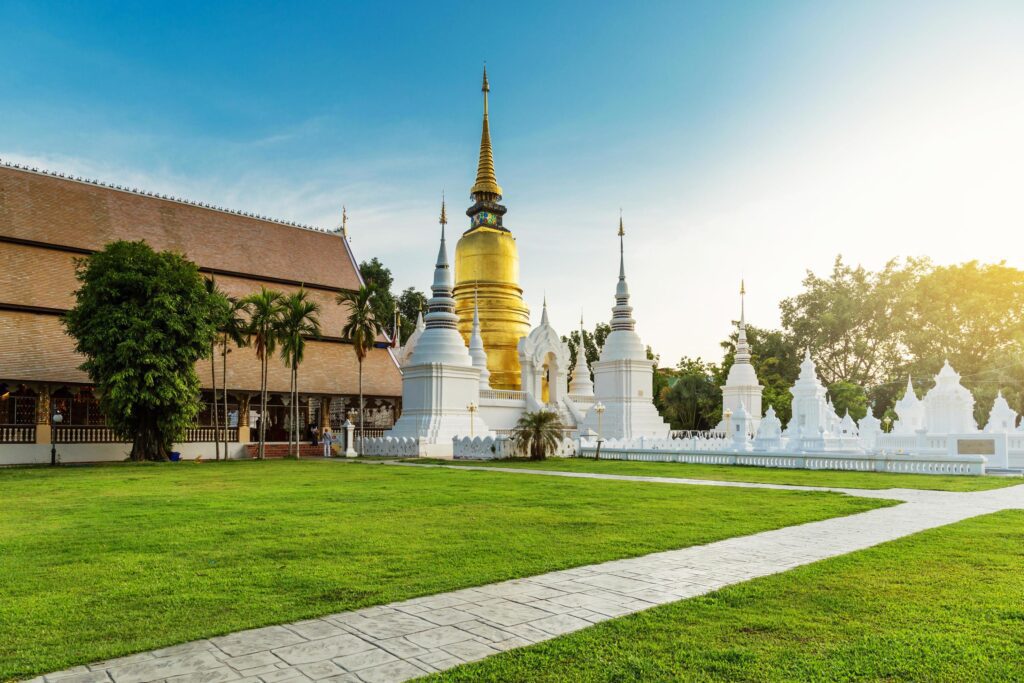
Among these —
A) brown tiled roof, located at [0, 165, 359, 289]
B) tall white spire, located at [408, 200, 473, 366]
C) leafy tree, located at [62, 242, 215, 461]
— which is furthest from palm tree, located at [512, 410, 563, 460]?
brown tiled roof, located at [0, 165, 359, 289]

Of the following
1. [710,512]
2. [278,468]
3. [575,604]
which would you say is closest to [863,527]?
[710,512]

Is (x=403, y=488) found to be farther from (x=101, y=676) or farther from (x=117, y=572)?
(x=101, y=676)

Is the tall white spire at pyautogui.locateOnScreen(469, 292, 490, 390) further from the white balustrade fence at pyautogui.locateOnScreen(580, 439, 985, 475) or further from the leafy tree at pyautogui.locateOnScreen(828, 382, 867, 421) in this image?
the leafy tree at pyautogui.locateOnScreen(828, 382, 867, 421)

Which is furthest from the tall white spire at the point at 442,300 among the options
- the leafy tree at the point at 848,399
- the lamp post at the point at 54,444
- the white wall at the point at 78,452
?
the leafy tree at the point at 848,399

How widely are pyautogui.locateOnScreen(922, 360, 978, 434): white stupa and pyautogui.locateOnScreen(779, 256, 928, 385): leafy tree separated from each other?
2000 cm

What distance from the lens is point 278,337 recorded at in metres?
27.0

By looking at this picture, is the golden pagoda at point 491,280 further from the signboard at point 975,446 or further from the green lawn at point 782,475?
the signboard at point 975,446

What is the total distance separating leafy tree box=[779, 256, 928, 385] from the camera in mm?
43844

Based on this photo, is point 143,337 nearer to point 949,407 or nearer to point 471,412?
point 471,412

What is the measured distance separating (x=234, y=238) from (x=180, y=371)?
1135cm

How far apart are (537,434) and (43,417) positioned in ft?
53.3

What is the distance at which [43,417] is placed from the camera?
24219mm

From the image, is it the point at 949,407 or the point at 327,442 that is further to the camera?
the point at 327,442

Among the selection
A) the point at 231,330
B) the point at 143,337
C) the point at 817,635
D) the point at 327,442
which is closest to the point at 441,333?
the point at 327,442
